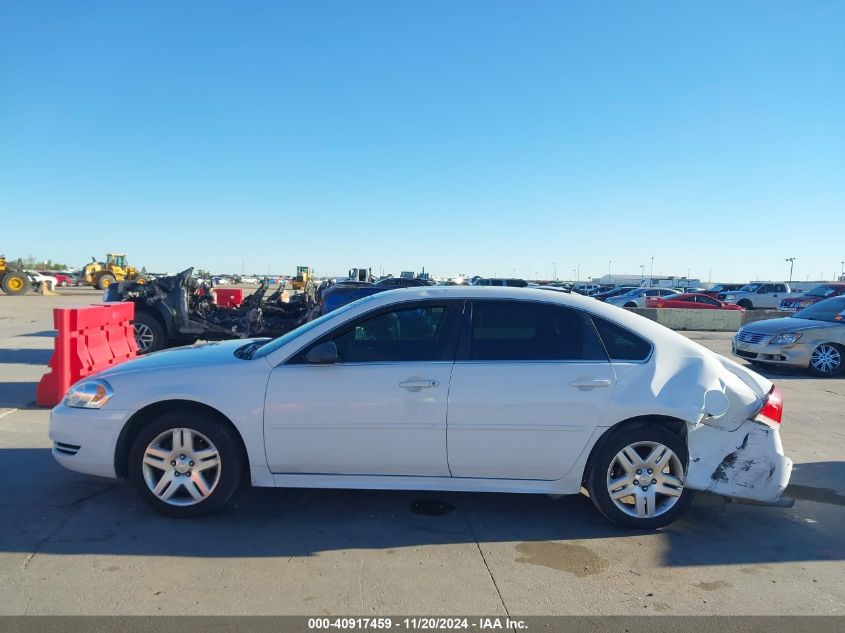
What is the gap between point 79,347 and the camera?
7.32 m

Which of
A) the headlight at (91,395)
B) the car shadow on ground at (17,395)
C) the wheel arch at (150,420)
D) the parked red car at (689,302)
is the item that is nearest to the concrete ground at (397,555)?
the wheel arch at (150,420)

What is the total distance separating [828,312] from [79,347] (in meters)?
12.3

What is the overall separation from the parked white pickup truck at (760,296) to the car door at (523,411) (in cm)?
3756

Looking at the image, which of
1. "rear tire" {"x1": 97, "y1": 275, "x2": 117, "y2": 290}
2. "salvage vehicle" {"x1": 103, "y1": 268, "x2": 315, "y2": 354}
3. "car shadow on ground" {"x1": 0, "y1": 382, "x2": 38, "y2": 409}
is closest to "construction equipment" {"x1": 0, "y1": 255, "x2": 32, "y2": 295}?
"rear tire" {"x1": 97, "y1": 275, "x2": 117, "y2": 290}

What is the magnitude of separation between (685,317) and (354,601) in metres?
20.8

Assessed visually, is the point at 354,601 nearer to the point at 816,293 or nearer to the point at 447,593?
the point at 447,593

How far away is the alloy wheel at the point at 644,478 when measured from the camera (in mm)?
4039

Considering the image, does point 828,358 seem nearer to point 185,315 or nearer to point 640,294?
point 185,315

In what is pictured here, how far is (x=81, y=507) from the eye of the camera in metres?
4.26

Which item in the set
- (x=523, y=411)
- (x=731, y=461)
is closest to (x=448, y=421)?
(x=523, y=411)

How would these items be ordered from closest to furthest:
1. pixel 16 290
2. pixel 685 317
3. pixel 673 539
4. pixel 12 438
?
pixel 673 539 < pixel 12 438 < pixel 685 317 < pixel 16 290

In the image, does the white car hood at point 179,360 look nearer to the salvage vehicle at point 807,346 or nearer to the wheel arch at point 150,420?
the wheel arch at point 150,420

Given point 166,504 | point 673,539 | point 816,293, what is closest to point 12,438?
point 166,504
